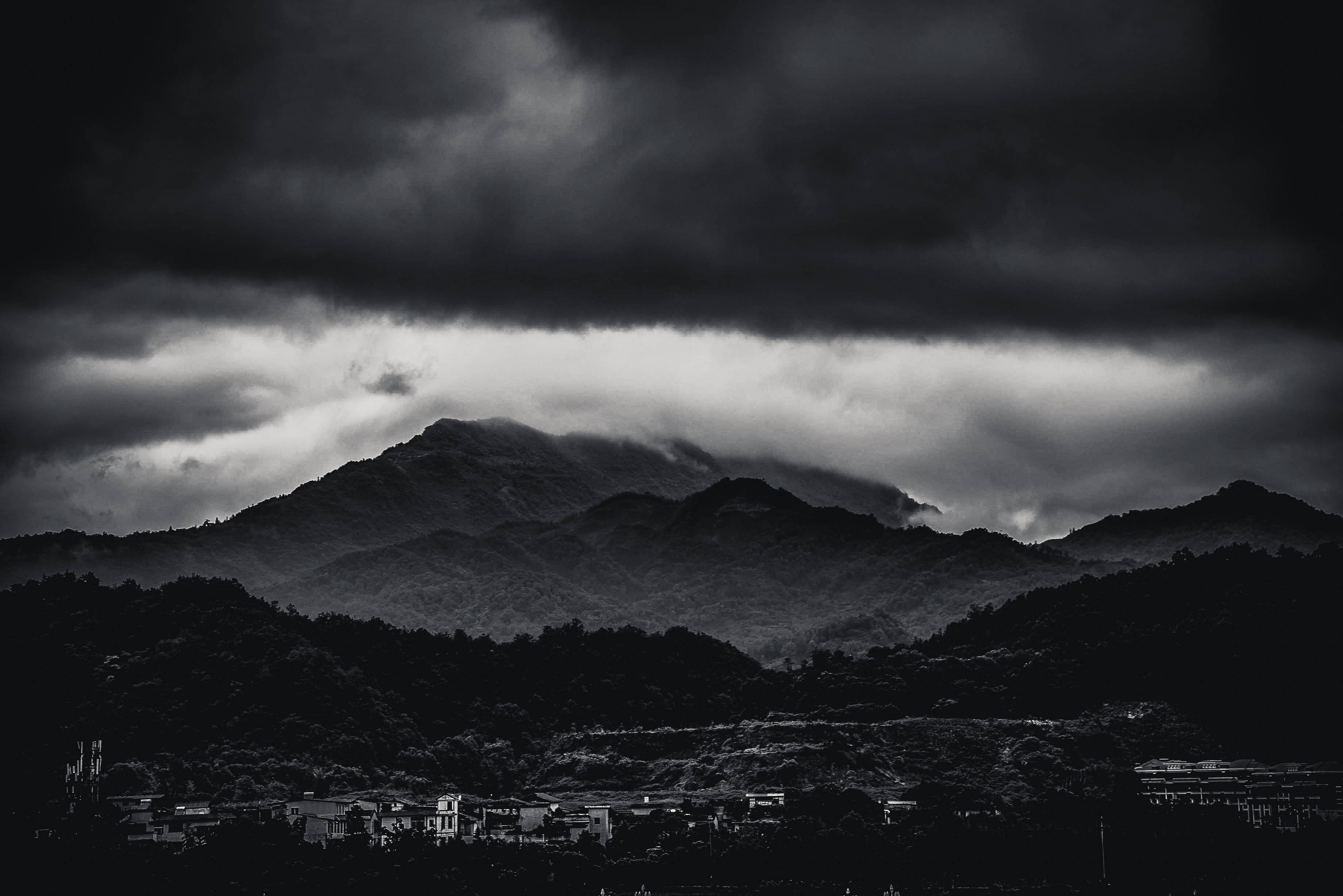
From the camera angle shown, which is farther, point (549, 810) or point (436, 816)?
point (549, 810)

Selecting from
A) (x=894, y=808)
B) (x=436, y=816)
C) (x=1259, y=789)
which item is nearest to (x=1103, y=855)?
(x=894, y=808)

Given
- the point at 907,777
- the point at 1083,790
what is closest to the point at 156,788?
the point at 907,777

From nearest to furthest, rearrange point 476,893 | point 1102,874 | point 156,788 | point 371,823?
point 476,893
point 1102,874
point 371,823
point 156,788

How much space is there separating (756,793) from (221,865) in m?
70.1

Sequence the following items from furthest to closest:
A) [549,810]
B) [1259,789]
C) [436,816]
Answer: [549,810]
[1259,789]
[436,816]

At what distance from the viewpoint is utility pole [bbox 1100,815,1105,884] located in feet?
456

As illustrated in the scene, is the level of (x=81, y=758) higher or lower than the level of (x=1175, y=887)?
higher

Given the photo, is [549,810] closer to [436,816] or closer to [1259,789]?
[436,816]

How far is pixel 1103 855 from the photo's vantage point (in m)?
141

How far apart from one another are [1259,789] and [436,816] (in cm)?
7916

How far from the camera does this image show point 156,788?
179 metres

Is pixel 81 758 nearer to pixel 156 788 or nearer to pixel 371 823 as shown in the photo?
pixel 156 788

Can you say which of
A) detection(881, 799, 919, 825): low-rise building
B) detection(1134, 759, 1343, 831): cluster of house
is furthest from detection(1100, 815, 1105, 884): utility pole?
detection(881, 799, 919, 825): low-rise building

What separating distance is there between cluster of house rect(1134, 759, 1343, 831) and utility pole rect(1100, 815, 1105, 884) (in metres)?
21.5
